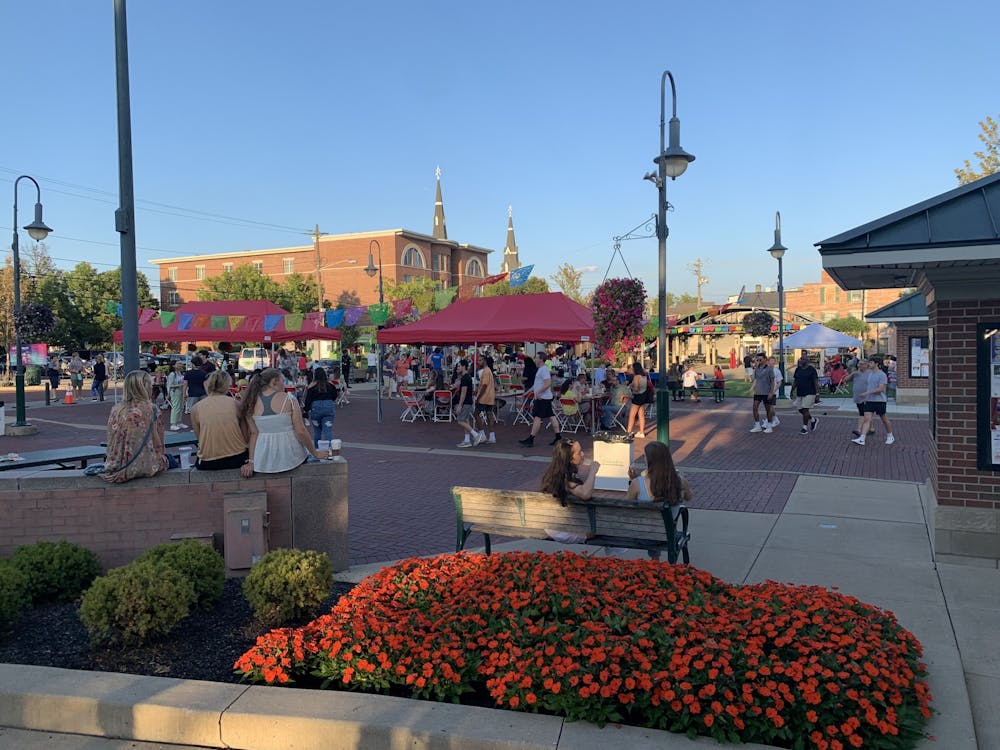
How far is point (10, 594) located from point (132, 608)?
3.01 ft

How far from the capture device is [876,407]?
13.8m

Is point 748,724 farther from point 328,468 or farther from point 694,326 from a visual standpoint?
point 694,326

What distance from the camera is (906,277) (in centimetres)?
761

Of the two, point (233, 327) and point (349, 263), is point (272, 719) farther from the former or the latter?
point (349, 263)

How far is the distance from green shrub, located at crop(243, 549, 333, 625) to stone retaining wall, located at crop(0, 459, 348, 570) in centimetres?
119

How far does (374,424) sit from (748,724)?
15683 millimetres

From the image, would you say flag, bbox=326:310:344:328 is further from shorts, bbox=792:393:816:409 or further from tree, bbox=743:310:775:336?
tree, bbox=743:310:775:336

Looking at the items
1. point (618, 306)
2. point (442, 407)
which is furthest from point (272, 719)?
point (618, 306)

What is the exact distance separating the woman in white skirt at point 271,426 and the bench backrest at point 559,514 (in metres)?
1.39

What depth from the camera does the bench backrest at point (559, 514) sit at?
225 inches

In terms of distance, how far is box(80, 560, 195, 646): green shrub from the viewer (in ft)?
14.8

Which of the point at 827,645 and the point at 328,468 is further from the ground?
the point at 328,468

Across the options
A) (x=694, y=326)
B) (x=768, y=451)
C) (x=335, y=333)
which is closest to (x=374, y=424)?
(x=335, y=333)

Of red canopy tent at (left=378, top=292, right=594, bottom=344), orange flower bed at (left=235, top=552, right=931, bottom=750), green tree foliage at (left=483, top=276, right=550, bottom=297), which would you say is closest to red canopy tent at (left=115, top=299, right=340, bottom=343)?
red canopy tent at (left=378, top=292, right=594, bottom=344)
